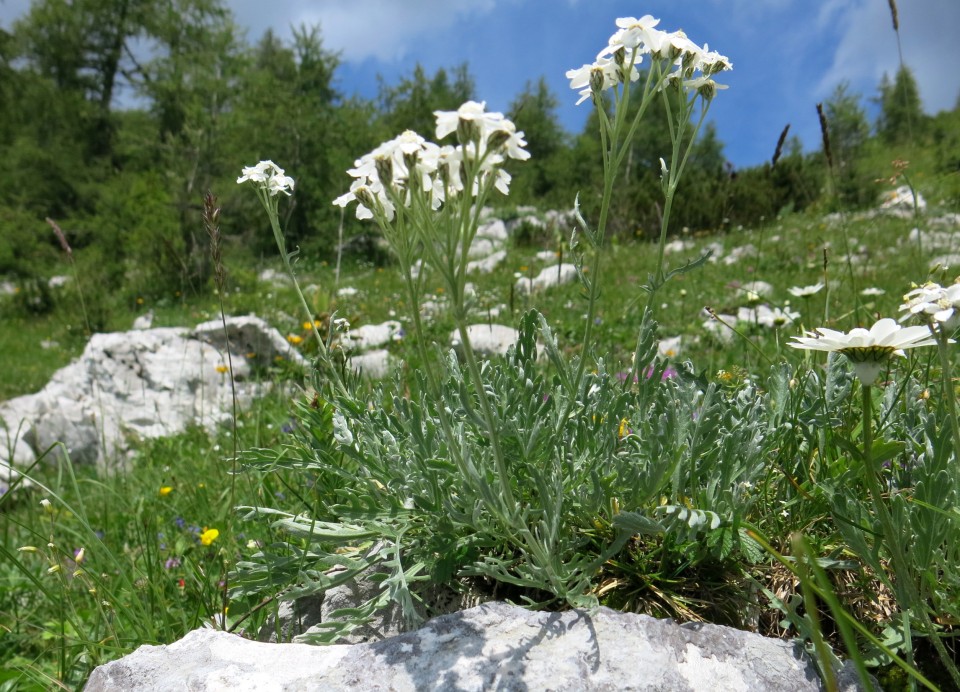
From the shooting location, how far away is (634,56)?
1380 mm

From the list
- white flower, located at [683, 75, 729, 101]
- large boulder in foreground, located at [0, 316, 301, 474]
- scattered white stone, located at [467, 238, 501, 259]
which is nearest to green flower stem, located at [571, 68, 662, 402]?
white flower, located at [683, 75, 729, 101]

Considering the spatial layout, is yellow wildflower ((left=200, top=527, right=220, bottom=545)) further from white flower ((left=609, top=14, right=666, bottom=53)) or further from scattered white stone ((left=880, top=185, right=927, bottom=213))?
scattered white stone ((left=880, top=185, right=927, bottom=213))

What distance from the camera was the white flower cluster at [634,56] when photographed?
1.38 metres

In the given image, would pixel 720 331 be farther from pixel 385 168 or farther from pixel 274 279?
pixel 274 279

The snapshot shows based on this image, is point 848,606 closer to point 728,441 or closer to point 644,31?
point 728,441

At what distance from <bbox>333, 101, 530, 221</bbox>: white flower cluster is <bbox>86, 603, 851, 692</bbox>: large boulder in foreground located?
2.87ft

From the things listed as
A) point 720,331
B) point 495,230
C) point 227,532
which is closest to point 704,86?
point 227,532

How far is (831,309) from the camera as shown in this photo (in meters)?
4.95

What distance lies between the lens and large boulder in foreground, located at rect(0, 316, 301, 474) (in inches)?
201

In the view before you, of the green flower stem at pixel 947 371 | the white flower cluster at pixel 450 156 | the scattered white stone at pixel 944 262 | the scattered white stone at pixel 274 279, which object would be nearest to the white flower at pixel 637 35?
the white flower cluster at pixel 450 156

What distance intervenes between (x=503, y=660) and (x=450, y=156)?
3.11 ft

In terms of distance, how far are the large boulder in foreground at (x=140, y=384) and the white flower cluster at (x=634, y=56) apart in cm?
409

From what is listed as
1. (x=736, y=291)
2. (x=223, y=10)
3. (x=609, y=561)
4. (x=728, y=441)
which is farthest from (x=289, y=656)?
(x=223, y=10)

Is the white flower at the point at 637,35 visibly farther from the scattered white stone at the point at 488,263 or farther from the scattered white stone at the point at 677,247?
the scattered white stone at the point at 677,247
